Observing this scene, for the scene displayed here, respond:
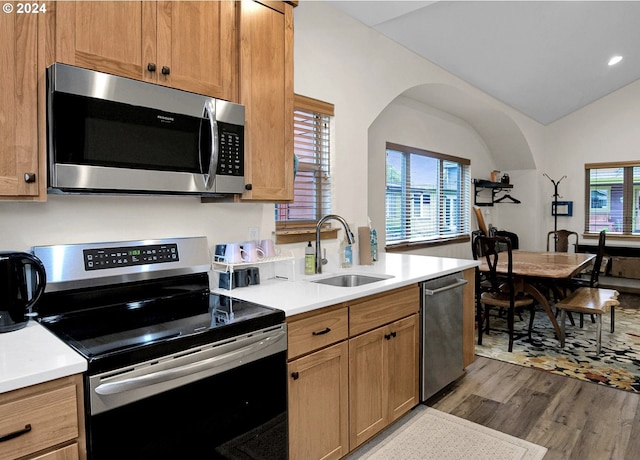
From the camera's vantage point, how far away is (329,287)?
7.08ft

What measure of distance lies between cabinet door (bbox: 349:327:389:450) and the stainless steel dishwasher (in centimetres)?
41

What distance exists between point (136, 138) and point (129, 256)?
50cm

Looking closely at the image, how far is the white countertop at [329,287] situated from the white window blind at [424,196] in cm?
172

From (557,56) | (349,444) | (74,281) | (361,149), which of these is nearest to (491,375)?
(349,444)

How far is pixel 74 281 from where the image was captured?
1613 millimetres

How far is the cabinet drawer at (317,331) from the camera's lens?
1.76 m

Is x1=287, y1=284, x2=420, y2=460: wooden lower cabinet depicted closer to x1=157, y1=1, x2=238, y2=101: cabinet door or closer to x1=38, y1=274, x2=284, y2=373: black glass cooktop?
x1=38, y1=274, x2=284, y2=373: black glass cooktop

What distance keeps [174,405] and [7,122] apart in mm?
1028

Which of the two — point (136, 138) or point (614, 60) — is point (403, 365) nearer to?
point (136, 138)

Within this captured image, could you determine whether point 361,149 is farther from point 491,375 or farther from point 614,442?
point 614,442

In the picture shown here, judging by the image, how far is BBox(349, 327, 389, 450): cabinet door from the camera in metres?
2.06

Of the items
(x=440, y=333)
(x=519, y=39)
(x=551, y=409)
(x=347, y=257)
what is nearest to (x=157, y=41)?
(x=347, y=257)

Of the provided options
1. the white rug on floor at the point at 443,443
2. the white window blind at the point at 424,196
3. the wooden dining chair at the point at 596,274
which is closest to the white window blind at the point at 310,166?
the white rug on floor at the point at 443,443

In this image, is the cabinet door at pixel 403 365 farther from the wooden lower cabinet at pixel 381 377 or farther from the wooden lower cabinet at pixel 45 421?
the wooden lower cabinet at pixel 45 421
